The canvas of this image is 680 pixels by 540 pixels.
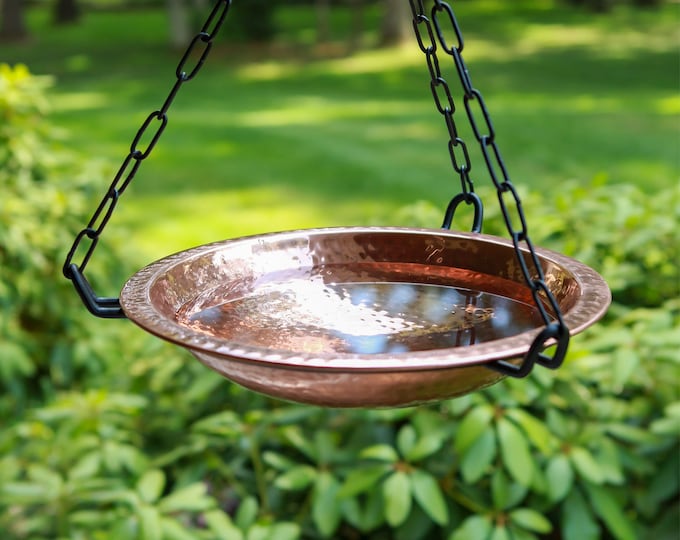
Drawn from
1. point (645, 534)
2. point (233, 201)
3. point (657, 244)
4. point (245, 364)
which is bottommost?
point (233, 201)

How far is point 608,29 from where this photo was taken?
2125 cm

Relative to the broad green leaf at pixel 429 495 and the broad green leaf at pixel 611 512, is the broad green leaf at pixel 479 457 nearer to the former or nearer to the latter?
the broad green leaf at pixel 429 495

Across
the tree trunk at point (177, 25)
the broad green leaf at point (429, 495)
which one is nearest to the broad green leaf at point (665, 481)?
the broad green leaf at point (429, 495)

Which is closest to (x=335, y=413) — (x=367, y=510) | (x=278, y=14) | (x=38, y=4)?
(x=367, y=510)

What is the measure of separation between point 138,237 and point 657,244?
441 cm

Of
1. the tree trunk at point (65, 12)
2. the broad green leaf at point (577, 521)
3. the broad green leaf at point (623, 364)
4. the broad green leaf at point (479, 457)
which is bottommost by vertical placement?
the tree trunk at point (65, 12)

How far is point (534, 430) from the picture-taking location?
252cm

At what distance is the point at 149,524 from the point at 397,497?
62 centimetres

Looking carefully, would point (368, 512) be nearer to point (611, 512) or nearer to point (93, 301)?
point (611, 512)

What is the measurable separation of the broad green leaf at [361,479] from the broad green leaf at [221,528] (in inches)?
11.4

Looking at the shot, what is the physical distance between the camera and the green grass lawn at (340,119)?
7.80 metres

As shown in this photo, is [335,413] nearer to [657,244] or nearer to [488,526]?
[488,526]

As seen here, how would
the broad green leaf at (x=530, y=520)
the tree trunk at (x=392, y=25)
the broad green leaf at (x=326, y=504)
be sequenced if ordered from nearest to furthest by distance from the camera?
the broad green leaf at (x=530, y=520) → the broad green leaf at (x=326, y=504) → the tree trunk at (x=392, y=25)

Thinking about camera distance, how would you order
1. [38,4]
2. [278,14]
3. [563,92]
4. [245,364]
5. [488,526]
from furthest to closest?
[38,4]
[278,14]
[563,92]
[488,526]
[245,364]
